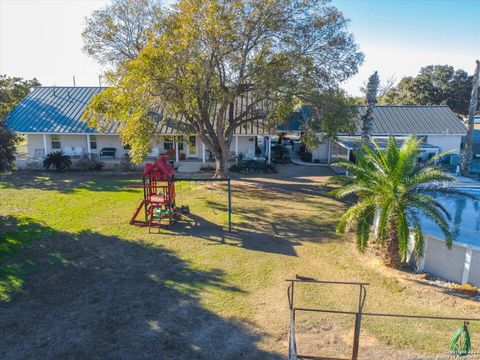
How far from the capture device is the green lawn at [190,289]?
768cm

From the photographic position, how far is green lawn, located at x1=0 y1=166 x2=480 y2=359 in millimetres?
7680

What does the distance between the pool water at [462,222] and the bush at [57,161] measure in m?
23.7

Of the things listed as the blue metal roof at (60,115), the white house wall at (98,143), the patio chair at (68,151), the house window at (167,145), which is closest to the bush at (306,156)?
the white house wall at (98,143)

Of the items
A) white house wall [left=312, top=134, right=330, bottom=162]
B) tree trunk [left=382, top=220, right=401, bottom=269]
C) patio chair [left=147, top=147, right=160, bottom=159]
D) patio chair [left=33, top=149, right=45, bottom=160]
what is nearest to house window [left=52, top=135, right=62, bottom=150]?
patio chair [left=33, top=149, right=45, bottom=160]

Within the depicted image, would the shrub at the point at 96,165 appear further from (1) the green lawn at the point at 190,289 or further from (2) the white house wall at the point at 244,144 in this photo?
(2) the white house wall at the point at 244,144

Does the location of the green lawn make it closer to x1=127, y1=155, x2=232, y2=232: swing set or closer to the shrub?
x1=127, y1=155, x2=232, y2=232: swing set

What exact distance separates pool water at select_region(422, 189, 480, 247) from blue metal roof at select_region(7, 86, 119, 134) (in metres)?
21.2

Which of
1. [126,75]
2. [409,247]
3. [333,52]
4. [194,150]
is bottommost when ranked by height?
[409,247]

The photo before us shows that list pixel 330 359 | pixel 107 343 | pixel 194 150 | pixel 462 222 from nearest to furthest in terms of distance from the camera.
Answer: pixel 330 359 < pixel 107 343 < pixel 462 222 < pixel 194 150

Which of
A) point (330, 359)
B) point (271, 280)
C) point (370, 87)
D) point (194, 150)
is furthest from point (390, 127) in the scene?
point (330, 359)

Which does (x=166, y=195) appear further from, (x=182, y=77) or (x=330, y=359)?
(x=330, y=359)

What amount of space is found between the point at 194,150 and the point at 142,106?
36.4 feet

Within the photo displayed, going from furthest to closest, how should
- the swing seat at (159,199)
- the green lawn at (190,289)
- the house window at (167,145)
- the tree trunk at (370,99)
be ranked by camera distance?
the house window at (167,145) < the tree trunk at (370,99) < the swing seat at (159,199) < the green lawn at (190,289)

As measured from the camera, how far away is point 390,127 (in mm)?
30141
